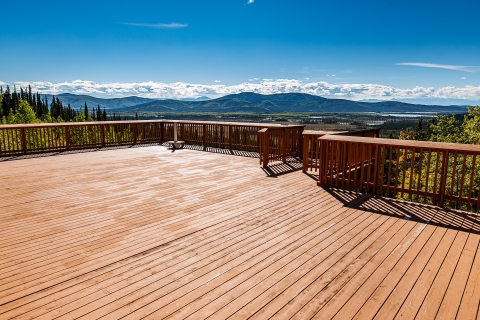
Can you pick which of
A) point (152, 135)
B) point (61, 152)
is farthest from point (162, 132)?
point (61, 152)

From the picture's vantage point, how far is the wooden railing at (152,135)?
31.2 ft

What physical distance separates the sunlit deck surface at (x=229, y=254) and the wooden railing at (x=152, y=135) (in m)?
4.36

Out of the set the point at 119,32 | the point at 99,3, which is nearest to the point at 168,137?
the point at 99,3

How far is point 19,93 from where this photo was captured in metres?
81.1

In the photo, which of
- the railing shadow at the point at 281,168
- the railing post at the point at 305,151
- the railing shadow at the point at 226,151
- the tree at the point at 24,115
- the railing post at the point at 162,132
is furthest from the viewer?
the tree at the point at 24,115

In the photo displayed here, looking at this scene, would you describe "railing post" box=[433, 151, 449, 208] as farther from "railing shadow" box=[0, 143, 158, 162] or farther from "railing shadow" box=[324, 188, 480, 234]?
"railing shadow" box=[0, 143, 158, 162]

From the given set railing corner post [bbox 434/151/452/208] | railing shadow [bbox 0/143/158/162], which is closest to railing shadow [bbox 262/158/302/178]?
railing corner post [bbox 434/151/452/208]

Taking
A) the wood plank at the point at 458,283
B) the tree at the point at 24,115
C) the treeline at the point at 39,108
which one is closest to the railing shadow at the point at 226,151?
the wood plank at the point at 458,283

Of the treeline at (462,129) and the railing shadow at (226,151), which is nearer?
the railing shadow at (226,151)

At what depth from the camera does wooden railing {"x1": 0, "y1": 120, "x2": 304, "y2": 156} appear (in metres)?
9.52

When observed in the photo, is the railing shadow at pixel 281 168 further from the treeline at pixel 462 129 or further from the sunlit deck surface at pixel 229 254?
the treeline at pixel 462 129

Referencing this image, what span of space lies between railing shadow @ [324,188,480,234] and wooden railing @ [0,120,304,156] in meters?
3.60

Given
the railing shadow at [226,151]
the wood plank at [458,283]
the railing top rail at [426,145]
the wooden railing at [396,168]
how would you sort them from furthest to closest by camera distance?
the railing shadow at [226,151] < the wooden railing at [396,168] < the railing top rail at [426,145] < the wood plank at [458,283]

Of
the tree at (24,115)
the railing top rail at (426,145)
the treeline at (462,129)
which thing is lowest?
the treeline at (462,129)
